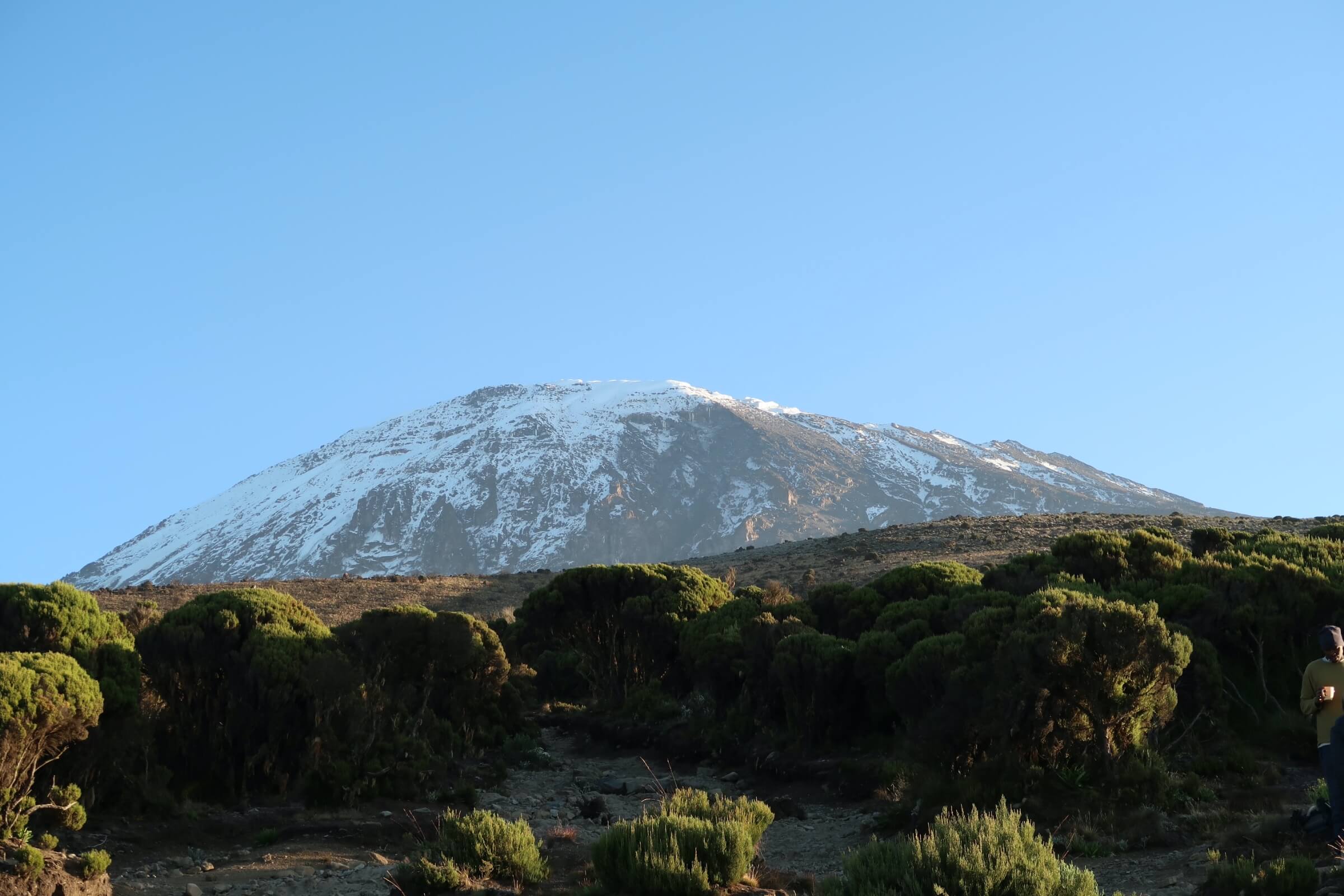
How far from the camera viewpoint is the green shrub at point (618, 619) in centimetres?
2464

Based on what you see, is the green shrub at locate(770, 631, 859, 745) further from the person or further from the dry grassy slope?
the dry grassy slope

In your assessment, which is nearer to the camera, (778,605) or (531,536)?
(778,605)

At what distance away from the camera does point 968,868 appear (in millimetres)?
7480

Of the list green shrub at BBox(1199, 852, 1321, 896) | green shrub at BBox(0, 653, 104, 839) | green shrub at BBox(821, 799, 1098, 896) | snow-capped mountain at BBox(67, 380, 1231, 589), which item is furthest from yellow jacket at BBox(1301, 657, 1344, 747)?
snow-capped mountain at BBox(67, 380, 1231, 589)

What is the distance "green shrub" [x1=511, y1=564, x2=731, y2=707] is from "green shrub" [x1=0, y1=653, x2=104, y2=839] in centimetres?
1373

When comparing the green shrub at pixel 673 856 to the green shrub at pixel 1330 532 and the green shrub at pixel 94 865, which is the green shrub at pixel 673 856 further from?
the green shrub at pixel 1330 532

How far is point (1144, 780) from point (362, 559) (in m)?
170

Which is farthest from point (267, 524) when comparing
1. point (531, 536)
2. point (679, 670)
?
point (679, 670)

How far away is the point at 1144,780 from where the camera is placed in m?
12.4

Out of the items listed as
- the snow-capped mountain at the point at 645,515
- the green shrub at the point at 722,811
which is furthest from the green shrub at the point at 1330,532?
the snow-capped mountain at the point at 645,515

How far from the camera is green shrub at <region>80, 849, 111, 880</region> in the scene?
32.9 feet

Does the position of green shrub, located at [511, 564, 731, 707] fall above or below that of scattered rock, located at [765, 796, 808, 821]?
above

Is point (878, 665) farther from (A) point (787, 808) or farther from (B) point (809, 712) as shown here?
(A) point (787, 808)

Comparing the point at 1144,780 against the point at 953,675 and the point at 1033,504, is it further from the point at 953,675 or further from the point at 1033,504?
the point at 1033,504
